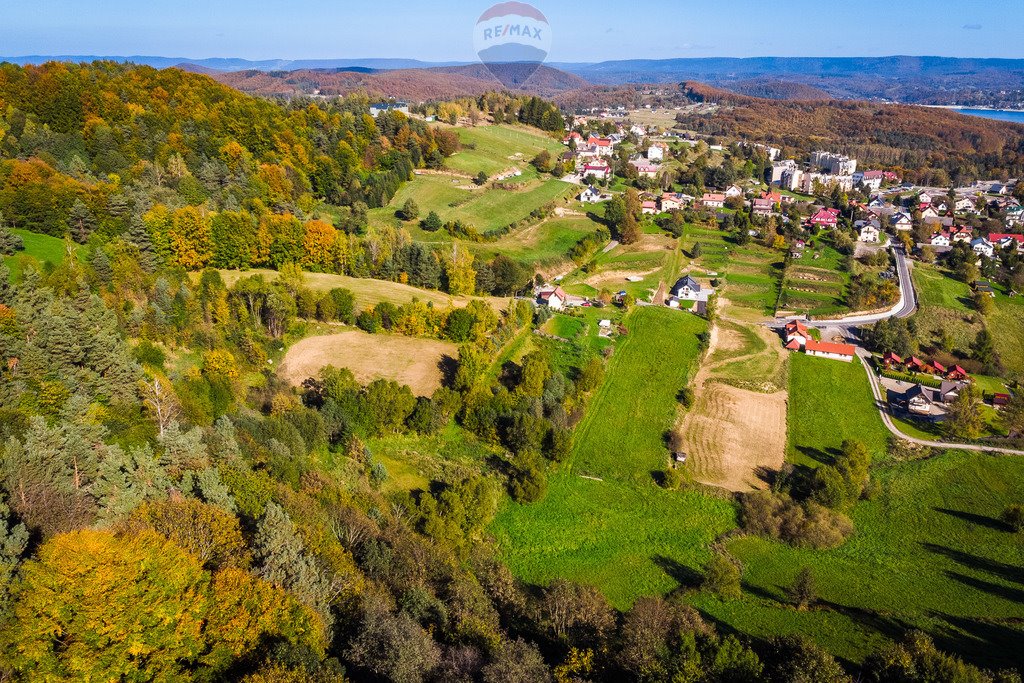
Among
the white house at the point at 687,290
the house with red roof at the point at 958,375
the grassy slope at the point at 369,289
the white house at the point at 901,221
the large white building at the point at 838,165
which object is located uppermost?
the large white building at the point at 838,165

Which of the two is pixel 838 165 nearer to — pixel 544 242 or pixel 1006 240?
pixel 1006 240

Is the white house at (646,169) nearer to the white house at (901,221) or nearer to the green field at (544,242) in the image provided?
the green field at (544,242)

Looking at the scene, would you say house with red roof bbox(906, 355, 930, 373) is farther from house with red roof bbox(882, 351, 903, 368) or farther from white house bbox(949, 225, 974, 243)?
white house bbox(949, 225, 974, 243)

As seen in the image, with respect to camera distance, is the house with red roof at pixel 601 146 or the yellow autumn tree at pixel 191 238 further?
the house with red roof at pixel 601 146

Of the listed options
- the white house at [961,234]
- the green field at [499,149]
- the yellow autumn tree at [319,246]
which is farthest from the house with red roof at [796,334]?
the green field at [499,149]

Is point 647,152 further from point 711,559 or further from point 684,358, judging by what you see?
point 711,559

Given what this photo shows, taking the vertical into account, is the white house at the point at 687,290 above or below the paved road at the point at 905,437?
above

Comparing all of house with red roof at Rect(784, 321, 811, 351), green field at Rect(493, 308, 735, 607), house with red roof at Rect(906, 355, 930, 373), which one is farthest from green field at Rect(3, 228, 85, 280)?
house with red roof at Rect(906, 355, 930, 373)
